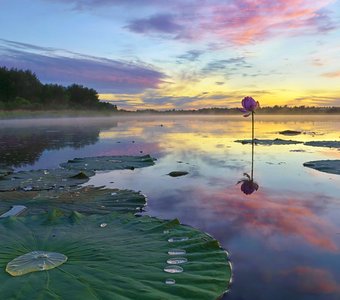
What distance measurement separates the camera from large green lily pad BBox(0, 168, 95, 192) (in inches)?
169

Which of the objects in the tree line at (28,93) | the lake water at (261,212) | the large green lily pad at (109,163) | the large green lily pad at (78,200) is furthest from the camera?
the tree line at (28,93)

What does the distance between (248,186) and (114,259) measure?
2.70m

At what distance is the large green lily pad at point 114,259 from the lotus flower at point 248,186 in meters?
1.80

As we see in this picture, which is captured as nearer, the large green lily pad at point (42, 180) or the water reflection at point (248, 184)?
the water reflection at point (248, 184)

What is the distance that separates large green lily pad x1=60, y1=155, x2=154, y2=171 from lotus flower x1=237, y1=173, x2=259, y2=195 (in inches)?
71.5

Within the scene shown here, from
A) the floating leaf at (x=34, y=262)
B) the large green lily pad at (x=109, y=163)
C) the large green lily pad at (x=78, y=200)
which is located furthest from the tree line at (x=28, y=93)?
the floating leaf at (x=34, y=262)

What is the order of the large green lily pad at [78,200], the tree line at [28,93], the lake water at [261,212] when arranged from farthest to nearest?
the tree line at [28,93]
the large green lily pad at [78,200]
the lake water at [261,212]

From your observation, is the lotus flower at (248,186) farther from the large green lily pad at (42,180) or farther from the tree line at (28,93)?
the tree line at (28,93)

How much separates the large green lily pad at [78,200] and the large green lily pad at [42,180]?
0.34m

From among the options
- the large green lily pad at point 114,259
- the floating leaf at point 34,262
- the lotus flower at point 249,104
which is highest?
the lotus flower at point 249,104

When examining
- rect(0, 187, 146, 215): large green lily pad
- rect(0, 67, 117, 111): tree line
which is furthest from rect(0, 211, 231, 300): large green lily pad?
rect(0, 67, 117, 111): tree line

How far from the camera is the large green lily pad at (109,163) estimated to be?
18.9ft

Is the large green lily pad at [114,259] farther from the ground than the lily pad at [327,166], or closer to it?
farther from the ground

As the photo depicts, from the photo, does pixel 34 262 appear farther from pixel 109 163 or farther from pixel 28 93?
pixel 28 93
